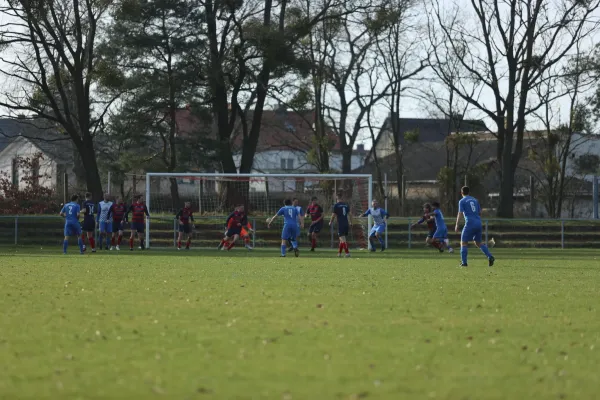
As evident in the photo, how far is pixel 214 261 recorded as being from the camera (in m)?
25.8

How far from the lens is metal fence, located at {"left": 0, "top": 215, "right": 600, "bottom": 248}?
3906cm

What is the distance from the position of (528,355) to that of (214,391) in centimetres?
309

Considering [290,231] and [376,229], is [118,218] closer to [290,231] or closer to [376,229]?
[290,231]

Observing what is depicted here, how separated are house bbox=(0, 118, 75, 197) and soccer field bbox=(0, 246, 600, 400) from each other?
28690 mm

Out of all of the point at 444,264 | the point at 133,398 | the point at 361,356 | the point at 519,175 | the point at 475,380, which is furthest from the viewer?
the point at 519,175

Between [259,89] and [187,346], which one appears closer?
[187,346]

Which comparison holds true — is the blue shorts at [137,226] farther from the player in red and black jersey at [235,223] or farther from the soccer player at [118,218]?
the player in red and black jersey at [235,223]

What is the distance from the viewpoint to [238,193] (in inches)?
1602

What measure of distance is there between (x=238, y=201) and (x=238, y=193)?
33 centimetres

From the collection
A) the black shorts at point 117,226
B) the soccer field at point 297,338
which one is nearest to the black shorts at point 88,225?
the black shorts at point 117,226

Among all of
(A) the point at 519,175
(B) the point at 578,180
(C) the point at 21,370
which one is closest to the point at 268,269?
(C) the point at 21,370

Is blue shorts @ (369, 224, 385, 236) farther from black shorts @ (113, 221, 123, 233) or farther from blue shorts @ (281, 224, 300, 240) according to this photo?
black shorts @ (113, 221, 123, 233)

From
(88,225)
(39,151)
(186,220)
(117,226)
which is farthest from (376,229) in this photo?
(39,151)

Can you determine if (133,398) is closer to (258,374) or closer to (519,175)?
(258,374)
